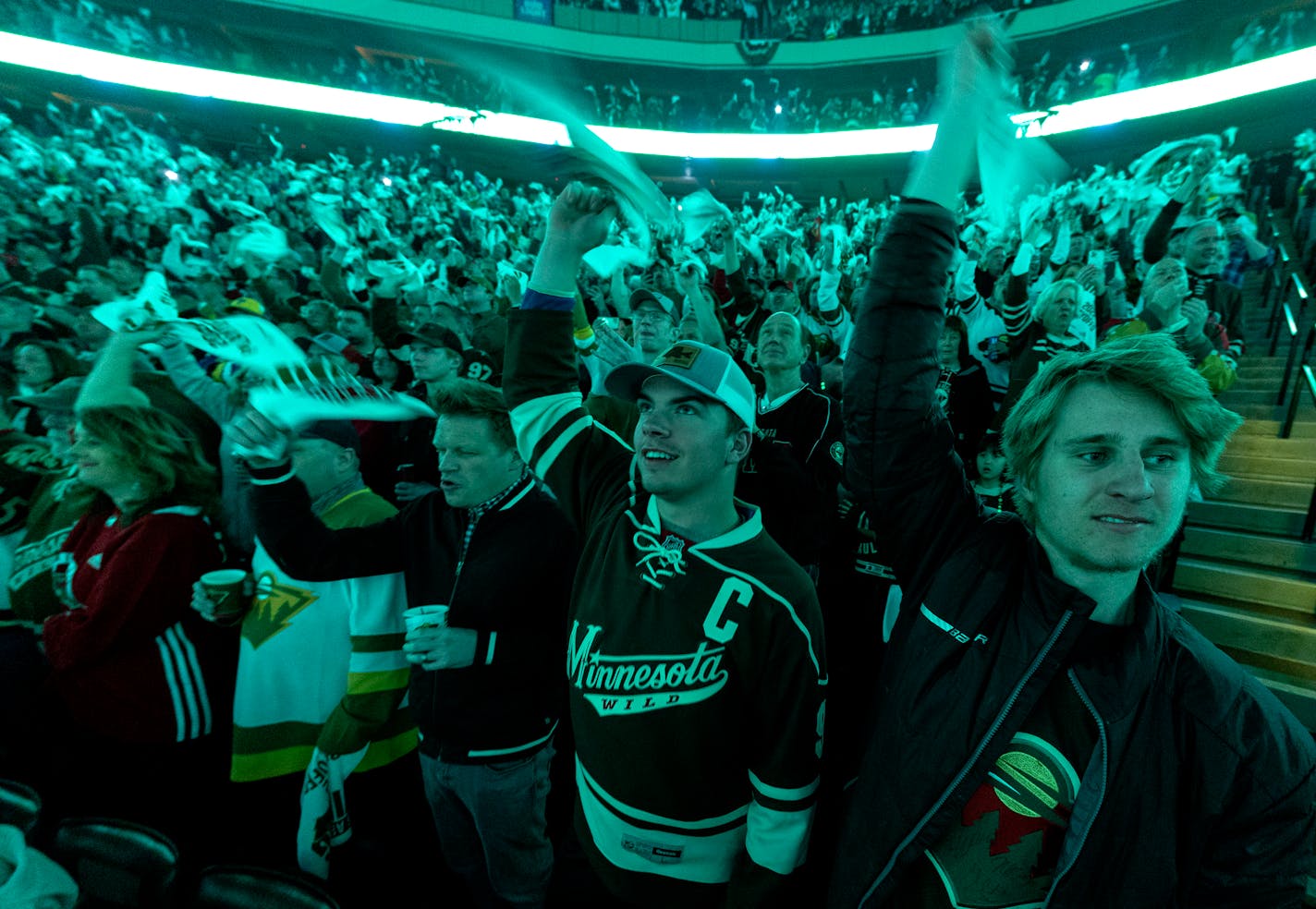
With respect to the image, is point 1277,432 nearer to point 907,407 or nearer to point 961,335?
point 961,335

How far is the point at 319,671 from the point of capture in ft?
7.54

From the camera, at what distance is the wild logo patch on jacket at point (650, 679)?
146cm

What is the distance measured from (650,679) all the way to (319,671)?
4.96 ft

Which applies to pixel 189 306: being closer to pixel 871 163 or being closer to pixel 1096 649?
pixel 1096 649

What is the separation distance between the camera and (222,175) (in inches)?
598

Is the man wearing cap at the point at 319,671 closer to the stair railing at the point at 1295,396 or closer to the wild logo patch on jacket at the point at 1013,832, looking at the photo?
the wild logo patch on jacket at the point at 1013,832

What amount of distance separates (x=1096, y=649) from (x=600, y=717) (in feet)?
3.54

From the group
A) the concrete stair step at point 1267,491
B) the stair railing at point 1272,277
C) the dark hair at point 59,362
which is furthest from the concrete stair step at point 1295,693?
the dark hair at point 59,362

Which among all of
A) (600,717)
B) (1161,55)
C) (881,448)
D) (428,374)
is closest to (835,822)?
(600,717)

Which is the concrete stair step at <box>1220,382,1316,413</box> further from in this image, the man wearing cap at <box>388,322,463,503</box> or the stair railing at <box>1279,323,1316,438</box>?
the man wearing cap at <box>388,322,463,503</box>

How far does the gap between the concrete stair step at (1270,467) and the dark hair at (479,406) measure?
4.45 meters

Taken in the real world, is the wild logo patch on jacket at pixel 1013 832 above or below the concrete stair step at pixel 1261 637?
above

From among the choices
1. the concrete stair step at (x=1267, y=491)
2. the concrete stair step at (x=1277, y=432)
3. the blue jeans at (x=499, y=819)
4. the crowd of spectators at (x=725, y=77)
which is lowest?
the blue jeans at (x=499, y=819)

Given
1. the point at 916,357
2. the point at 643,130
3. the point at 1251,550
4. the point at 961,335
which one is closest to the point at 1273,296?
the point at 1251,550
